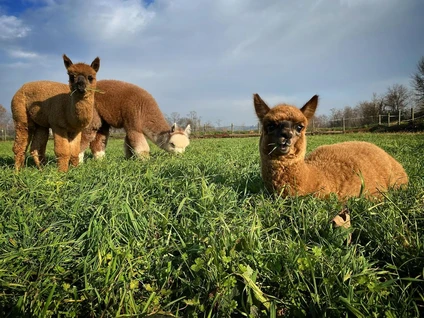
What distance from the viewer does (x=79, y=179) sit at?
397cm

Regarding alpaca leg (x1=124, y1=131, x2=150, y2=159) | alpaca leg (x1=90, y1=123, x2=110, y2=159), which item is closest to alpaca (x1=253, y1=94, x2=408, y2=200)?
alpaca leg (x1=124, y1=131, x2=150, y2=159)

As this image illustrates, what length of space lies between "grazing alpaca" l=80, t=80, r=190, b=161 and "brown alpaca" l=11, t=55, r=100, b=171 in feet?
5.28

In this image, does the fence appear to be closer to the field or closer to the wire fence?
the wire fence

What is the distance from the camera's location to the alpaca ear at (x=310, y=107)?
3478 millimetres

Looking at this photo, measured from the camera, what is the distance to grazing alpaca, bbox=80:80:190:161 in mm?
8578

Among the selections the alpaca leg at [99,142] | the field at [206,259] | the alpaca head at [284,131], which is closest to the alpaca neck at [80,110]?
the alpaca leg at [99,142]

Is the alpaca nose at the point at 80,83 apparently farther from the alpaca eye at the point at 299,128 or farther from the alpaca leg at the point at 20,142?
the alpaca eye at the point at 299,128

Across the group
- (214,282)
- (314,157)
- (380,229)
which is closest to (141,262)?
(214,282)

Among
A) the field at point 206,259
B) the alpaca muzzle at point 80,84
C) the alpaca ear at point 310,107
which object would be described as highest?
the alpaca muzzle at point 80,84

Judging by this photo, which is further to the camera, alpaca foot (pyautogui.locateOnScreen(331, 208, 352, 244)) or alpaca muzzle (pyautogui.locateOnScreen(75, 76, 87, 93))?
alpaca muzzle (pyautogui.locateOnScreen(75, 76, 87, 93))

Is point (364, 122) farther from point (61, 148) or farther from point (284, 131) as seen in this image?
point (284, 131)

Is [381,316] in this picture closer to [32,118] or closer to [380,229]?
[380,229]

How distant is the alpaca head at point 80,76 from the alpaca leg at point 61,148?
0.97 meters

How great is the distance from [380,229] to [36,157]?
710 centimetres
